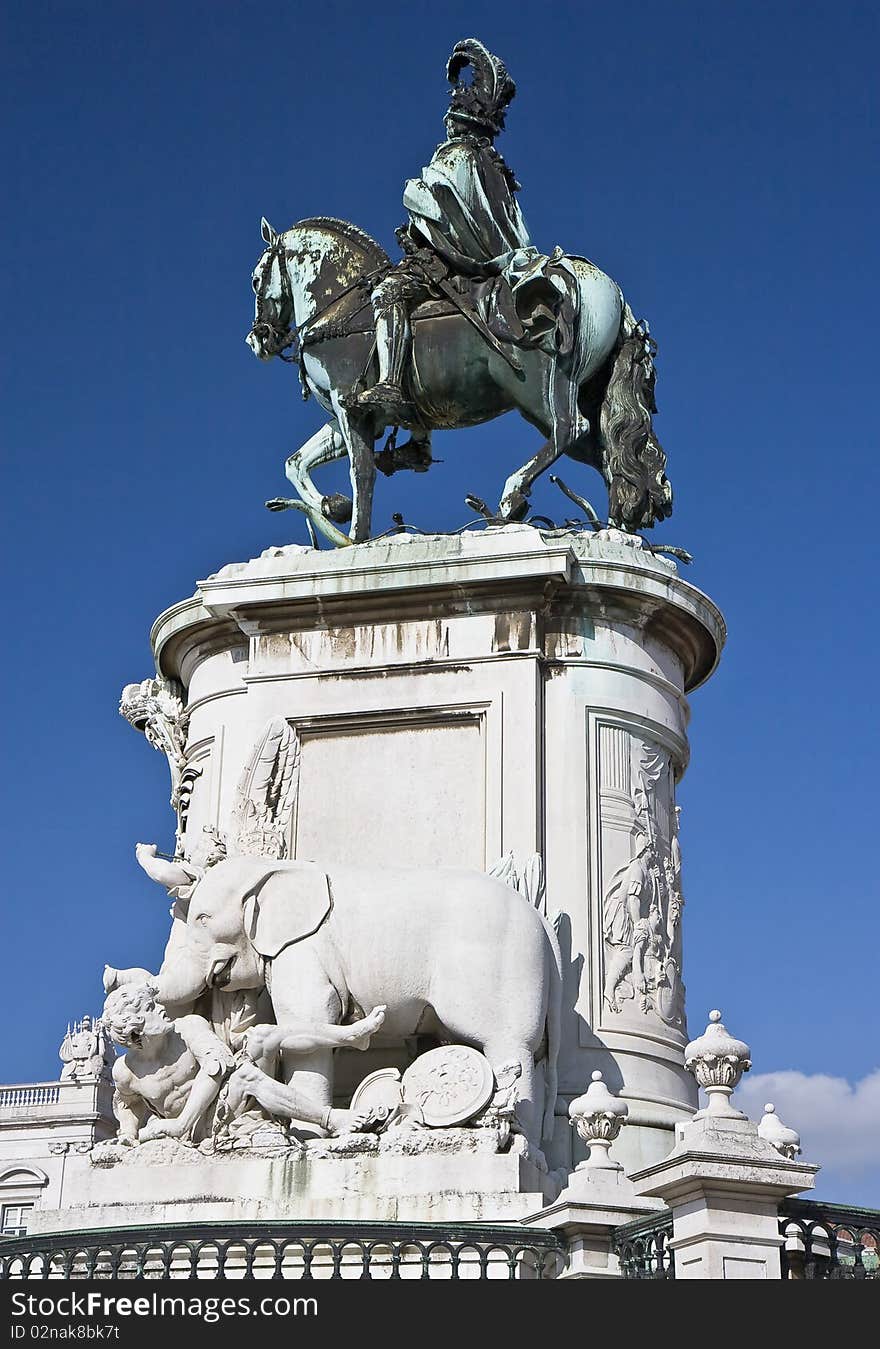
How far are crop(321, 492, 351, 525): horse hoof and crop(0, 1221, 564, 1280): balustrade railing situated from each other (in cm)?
816

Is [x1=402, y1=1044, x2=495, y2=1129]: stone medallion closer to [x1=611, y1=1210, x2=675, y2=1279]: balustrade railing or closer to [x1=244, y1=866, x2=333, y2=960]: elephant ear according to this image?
[x1=244, y1=866, x2=333, y2=960]: elephant ear

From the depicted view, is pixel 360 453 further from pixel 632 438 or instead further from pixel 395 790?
pixel 395 790

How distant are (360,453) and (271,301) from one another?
6.30ft

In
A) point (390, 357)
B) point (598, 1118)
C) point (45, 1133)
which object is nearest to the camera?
point (598, 1118)

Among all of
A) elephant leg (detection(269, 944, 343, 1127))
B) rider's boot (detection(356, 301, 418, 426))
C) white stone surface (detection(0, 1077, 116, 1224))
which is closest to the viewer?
elephant leg (detection(269, 944, 343, 1127))

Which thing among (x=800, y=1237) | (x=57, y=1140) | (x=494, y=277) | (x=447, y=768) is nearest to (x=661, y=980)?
(x=447, y=768)

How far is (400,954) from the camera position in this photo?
49.8 ft

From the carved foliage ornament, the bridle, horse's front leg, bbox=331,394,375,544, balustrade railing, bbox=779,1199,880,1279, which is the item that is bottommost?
balustrade railing, bbox=779,1199,880,1279

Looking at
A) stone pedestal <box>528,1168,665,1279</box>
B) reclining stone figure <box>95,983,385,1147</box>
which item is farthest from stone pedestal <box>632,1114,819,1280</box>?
reclining stone figure <box>95,983,385,1147</box>

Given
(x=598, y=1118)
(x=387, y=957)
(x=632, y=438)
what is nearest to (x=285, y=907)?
(x=387, y=957)

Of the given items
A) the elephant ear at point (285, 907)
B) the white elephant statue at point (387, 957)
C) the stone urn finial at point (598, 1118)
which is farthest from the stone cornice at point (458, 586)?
the stone urn finial at point (598, 1118)

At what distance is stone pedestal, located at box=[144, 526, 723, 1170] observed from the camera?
17062mm

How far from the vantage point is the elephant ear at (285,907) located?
50.1 feet

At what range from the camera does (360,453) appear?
64.0ft
